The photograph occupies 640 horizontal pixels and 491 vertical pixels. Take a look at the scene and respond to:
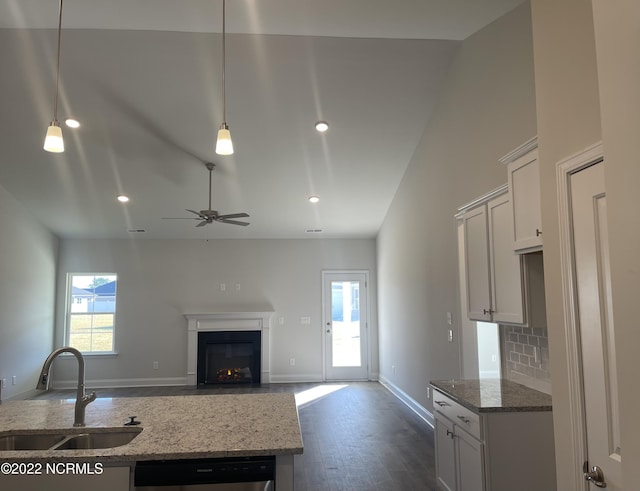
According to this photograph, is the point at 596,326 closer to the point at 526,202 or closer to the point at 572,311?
the point at 572,311

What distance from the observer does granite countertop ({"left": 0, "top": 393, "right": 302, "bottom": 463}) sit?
1.86 meters

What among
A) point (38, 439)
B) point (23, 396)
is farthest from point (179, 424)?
point (23, 396)

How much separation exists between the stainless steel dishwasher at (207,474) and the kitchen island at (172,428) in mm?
35

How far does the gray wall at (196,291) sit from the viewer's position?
8.03 metres

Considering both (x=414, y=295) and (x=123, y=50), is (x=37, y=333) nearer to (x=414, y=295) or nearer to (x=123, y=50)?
(x=123, y=50)

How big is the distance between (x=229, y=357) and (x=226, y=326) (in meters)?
0.55

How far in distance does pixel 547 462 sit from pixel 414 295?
11.0 feet

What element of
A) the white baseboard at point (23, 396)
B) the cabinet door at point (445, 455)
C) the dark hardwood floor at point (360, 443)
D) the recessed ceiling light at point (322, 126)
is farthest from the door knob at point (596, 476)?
the white baseboard at point (23, 396)

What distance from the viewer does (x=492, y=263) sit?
3.10 meters

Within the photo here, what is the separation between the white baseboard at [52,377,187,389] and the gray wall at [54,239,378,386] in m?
0.02

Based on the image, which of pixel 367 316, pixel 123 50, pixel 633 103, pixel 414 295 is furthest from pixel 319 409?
pixel 633 103

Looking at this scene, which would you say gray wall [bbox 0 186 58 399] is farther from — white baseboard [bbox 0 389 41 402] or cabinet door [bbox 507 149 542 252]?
cabinet door [bbox 507 149 542 252]

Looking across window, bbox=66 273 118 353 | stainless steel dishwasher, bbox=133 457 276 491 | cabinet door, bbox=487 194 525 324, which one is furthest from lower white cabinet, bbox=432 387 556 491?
window, bbox=66 273 118 353

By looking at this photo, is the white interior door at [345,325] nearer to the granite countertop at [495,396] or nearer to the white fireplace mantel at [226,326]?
the white fireplace mantel at [226,326]
